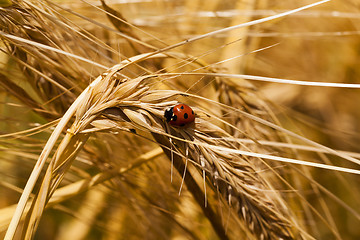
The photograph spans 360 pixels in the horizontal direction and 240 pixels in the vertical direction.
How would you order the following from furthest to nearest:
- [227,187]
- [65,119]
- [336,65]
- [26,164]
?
[336,65] < [26,164] < [227,187] < [65,119]

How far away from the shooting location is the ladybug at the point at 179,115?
36 cm

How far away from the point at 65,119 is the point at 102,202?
54 centimetres

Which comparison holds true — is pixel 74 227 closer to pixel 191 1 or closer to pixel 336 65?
pixel 191 1

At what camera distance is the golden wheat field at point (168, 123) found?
0.37 metres

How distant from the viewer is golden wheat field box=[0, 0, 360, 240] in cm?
37

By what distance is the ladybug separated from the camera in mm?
357

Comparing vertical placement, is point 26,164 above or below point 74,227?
above

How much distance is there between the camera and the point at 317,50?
46.5 inches

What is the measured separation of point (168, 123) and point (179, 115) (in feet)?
0.08

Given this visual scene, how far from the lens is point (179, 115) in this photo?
361 mm

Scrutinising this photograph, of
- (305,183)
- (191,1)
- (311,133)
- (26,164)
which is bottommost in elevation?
(305,183)

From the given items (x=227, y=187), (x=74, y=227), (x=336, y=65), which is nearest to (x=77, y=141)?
(x=227, y=187)

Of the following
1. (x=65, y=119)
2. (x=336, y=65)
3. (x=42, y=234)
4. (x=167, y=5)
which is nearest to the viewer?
(x=65, y=119)

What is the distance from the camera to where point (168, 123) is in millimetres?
378
